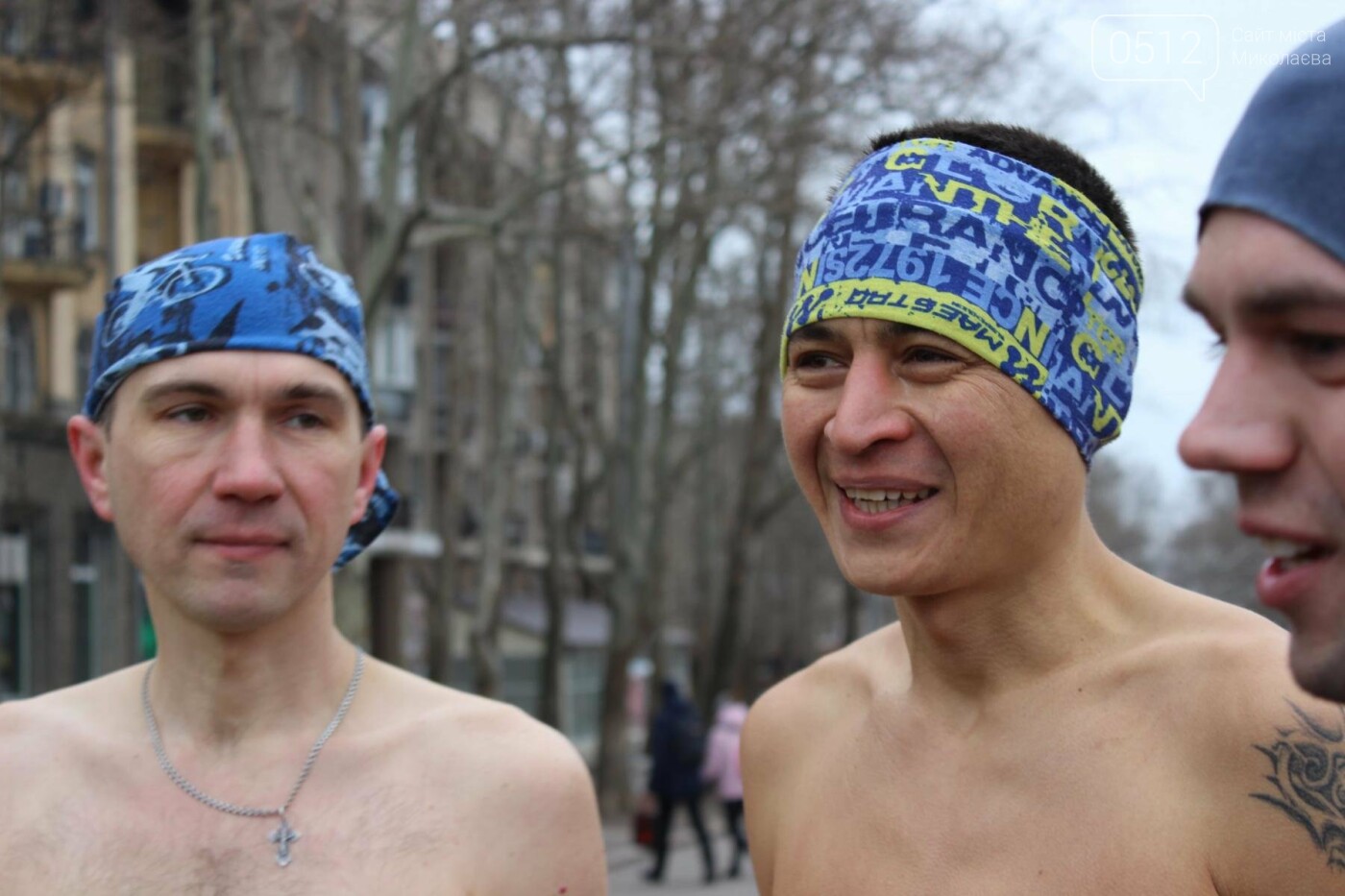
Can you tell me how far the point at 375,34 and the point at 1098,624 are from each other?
1345 cm

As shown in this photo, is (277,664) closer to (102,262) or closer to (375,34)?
(375,34)

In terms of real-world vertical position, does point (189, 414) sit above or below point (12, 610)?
above

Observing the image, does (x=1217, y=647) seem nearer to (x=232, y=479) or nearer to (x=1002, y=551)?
(x=1002, y=551)

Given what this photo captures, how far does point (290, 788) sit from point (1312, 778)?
74.2 inches

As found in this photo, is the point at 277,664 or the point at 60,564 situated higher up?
the point at 277,664

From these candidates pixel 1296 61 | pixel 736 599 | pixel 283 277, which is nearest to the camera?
pixel 1296 61

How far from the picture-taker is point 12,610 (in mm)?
22812

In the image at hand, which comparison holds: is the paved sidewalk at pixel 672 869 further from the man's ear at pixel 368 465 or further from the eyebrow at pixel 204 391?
the eyebrow at pixel 204 391

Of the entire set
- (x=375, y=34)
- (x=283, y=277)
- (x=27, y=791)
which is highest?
(x=375, y=34)

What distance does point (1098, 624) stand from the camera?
3.17 meters

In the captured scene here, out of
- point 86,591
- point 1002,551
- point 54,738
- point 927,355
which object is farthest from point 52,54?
point 1002,551

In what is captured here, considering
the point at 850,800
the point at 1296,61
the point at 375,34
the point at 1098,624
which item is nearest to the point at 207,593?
the point at 850,800

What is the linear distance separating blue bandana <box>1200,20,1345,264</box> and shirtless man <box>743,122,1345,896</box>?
3.54ft

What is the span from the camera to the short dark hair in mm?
3238
